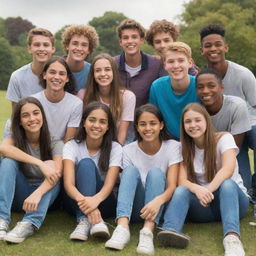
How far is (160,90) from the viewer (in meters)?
5.86

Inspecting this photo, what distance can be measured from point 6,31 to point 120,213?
227ft

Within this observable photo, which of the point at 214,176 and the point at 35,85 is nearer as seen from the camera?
the point at 214,176

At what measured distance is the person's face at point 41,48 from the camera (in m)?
6.46

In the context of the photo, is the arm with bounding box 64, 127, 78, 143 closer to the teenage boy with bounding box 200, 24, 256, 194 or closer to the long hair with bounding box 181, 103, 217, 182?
the long hair with bounding box 181, 103, 217, 182

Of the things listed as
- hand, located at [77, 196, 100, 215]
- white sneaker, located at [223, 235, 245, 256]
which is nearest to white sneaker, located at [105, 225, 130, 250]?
hand, located at [77, 196, 100, 215]

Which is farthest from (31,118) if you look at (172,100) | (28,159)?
(172,100)

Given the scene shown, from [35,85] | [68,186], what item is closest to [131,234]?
[68,186]

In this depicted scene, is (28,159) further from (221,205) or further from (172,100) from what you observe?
(221,205)

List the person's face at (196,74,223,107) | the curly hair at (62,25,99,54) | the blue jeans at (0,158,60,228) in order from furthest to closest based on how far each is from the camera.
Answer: the curly hair at (62,25,99,54) → the person's face at (196,74,223,107) → the blue jeans at (0,158,60,228)

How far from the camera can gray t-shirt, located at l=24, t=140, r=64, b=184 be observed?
5.09 meters

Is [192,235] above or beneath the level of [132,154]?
beneath

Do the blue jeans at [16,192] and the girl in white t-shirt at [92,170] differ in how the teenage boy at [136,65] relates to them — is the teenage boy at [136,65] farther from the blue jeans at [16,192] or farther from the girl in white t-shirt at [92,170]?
the blue jeans at [16,192]

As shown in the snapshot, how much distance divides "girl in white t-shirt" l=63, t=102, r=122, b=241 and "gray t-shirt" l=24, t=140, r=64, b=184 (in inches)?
6.5

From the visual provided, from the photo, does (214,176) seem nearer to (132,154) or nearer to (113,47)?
(132,154)
